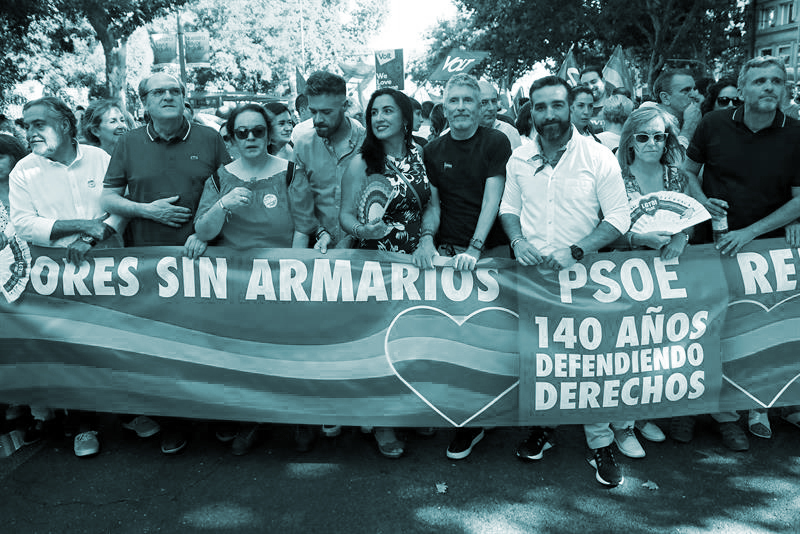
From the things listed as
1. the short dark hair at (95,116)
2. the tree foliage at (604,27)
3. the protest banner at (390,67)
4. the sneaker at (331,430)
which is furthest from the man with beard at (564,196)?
the tree foliage at (604,27)

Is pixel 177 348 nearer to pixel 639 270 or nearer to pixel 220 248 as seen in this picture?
pixel 220 248

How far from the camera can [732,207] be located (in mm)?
4020

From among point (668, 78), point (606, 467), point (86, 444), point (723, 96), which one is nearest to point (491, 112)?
point (668, 78)

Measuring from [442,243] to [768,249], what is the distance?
5.86 feet

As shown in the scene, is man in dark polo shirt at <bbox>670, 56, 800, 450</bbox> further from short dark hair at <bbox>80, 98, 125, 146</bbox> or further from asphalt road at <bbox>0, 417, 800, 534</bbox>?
short dark hair at <bbox>80, 98, 125, 146</bbox>

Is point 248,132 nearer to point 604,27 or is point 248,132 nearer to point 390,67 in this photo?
point 390,67

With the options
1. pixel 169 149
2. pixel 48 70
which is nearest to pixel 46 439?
pixel 169 149

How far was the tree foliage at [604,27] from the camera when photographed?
2892 centimetres

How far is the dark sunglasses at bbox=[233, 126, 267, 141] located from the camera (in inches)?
151

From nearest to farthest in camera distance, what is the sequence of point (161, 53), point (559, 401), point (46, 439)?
1. point (559, 401)
2. point (46, 439)
3. point (161, 53)

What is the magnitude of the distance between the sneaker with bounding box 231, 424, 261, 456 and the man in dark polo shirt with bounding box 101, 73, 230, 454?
0.31m

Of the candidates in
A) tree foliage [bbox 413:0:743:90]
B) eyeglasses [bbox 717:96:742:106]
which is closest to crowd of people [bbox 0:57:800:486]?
eyeglasses [bbox 717:96:742:106]

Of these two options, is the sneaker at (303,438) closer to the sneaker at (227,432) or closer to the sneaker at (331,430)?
the sneaker at (331,430)

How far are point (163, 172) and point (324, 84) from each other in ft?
3.52
